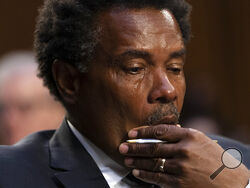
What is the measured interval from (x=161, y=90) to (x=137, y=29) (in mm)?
250

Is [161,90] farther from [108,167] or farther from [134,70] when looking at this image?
[108,167]

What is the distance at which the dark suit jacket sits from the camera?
2.37 metres

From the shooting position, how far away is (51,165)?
2.44 metres

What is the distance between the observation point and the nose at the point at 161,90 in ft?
7.48

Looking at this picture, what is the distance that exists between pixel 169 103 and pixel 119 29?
338 mm

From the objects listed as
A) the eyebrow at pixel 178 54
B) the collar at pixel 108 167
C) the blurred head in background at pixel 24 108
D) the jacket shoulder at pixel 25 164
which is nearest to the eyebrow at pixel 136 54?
the eyebrow at pixel 178 54

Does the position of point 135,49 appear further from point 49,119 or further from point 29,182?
point 49,119

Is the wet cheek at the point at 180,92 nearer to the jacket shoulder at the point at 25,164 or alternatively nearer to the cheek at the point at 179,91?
the cheek at the point at 179,91

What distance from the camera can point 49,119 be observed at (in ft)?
12.1

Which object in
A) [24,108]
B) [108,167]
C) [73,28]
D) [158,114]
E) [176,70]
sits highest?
[73,28]

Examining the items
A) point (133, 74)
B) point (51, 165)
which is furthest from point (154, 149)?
point (51, 165)

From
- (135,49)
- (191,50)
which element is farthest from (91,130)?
(191,50)

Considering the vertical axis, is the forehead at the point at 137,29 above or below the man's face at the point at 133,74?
above

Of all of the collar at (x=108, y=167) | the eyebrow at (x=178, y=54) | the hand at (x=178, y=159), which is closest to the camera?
the hand at (x=178, y=159)
